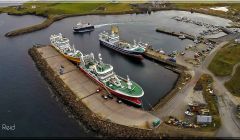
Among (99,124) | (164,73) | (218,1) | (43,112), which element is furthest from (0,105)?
(218,1)

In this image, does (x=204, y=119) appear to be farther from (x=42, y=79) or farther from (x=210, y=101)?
(x=42, y=79)

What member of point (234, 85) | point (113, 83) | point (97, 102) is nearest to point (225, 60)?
point (234, 85)

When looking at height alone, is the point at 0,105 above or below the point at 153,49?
below

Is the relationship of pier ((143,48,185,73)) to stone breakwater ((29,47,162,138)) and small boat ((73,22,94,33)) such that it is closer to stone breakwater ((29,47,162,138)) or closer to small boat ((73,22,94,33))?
stone breakwater ((29,47,162,138))

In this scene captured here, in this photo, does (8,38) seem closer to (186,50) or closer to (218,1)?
(186,50)

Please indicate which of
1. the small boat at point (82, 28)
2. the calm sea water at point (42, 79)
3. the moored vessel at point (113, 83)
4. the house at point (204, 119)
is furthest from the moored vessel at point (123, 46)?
the house at point (204, 119)

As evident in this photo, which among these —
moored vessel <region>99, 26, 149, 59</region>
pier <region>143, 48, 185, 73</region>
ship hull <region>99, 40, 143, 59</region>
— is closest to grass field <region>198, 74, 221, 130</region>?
pier <region>143, 48, 185, 73</region>

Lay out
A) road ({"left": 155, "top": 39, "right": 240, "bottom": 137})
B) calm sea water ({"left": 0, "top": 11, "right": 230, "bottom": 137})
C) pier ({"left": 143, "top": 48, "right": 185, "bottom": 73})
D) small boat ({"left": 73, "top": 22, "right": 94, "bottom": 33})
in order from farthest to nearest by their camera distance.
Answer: small boat ({"left": 73, "top": 22, "right": 94, "bottom": 33})
pier ({"left": 143, "top": 48, "right": 185, "bottom": 73})
calm sea water ({"left": 0, "top": 11, "right": 230, "bottom": 137})
road ({"left": 155, "top": 39, "right": 240, "bottom": 137})
